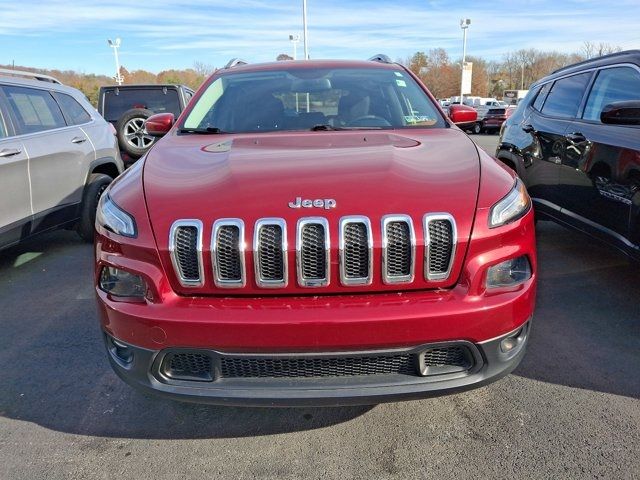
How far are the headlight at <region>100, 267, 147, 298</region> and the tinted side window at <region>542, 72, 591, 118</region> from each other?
3978mm

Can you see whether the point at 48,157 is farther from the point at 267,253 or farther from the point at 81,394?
the point at 267,253

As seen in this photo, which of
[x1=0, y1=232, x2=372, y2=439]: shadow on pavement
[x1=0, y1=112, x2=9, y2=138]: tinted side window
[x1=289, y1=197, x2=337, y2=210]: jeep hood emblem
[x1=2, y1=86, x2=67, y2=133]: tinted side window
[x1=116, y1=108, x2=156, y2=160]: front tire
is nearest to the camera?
[x1=289, y1=197, x2=337, y2=210]: jeep hood emblem

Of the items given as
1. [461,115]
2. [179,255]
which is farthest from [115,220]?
[461,115]

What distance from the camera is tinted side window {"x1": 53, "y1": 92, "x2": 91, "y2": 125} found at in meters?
5.50

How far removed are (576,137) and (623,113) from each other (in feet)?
2.69

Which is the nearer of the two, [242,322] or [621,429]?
[242,322]

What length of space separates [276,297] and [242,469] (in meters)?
0.82

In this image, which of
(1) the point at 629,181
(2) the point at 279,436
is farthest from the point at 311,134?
(1) the point at 629,181

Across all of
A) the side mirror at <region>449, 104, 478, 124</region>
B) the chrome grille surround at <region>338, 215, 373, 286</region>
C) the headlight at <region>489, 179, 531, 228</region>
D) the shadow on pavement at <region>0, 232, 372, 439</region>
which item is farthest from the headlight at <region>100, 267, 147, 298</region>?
the side mirror at <region>449, 104, 478, 124</region>

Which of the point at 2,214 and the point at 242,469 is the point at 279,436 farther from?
the point at 2,214

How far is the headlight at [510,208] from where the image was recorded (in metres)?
2.15

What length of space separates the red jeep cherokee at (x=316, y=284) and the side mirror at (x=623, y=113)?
161 centimetres

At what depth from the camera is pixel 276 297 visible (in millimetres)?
2086

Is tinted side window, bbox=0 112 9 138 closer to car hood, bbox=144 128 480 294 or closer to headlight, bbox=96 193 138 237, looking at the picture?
car hood, bbox=144 128 480 294
